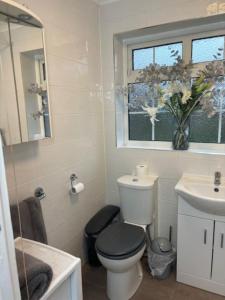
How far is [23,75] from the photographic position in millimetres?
1247

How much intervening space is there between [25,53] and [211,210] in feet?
5.14

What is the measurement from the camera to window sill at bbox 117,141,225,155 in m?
1.91

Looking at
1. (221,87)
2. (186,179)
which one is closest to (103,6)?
(221,87)

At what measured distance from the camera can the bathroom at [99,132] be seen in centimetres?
127

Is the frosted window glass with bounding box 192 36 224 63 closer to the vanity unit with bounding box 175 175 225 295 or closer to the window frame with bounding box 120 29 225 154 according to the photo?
the window frame with bounding box 120 29 225 154

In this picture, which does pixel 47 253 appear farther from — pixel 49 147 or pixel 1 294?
pixel 49 147

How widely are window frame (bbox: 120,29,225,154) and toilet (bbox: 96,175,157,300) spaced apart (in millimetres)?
370

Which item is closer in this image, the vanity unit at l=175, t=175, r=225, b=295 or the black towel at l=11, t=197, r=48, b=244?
the black towel at l=11, t=197, r=48, b=244

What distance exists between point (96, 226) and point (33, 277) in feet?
3.47

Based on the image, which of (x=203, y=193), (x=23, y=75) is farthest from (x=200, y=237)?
(x=23, y=75)

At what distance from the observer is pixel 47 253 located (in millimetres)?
1163

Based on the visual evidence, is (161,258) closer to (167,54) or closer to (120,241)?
(120,241)

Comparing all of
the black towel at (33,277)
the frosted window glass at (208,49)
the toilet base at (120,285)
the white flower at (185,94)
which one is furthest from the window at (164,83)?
the black towel at (33,277)

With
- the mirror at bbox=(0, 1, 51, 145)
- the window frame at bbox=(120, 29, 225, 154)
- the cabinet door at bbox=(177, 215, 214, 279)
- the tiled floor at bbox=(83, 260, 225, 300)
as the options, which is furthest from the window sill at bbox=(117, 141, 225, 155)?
the tiled floor at bbox=(83, 260, 225, 300)
